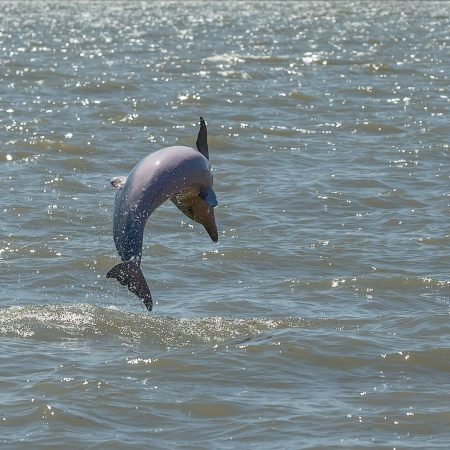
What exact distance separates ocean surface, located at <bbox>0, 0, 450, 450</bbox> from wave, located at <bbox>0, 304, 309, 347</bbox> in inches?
1.3

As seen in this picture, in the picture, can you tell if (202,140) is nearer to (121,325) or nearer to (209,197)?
(209,197)

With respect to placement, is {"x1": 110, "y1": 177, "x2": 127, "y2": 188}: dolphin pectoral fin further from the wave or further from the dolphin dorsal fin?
the wave

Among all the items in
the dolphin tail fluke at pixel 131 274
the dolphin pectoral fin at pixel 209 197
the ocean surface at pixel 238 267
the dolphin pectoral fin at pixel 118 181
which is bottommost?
the ocean surface at pixel 238 267

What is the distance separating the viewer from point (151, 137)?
2288 centimetres

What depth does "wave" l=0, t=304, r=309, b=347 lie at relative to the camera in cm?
1202

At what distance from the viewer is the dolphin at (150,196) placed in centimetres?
1023

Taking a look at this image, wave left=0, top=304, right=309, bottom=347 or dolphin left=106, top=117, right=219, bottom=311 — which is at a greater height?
dolphin left=106, top=117, right=219, bottom=311

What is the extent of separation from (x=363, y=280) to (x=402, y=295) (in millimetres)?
575

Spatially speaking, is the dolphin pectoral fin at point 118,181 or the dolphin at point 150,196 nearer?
the dolphin at point 150,196

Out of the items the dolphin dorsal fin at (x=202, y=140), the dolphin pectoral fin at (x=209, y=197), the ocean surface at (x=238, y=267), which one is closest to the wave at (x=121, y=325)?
the ocean surface at (x=238, y=267)

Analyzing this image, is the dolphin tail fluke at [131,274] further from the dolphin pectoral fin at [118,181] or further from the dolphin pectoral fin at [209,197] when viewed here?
the dolphin pectoral fin at [209,197]

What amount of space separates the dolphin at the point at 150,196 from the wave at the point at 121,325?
108 cm

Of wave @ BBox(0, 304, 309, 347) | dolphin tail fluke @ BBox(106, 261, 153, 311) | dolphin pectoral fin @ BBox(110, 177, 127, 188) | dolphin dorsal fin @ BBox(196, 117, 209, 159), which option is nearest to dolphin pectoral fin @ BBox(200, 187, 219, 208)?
dolphin dorsal fin @ BBox(196, 117, 209, 159)

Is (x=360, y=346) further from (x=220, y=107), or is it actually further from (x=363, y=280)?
(x=220, y=107)
